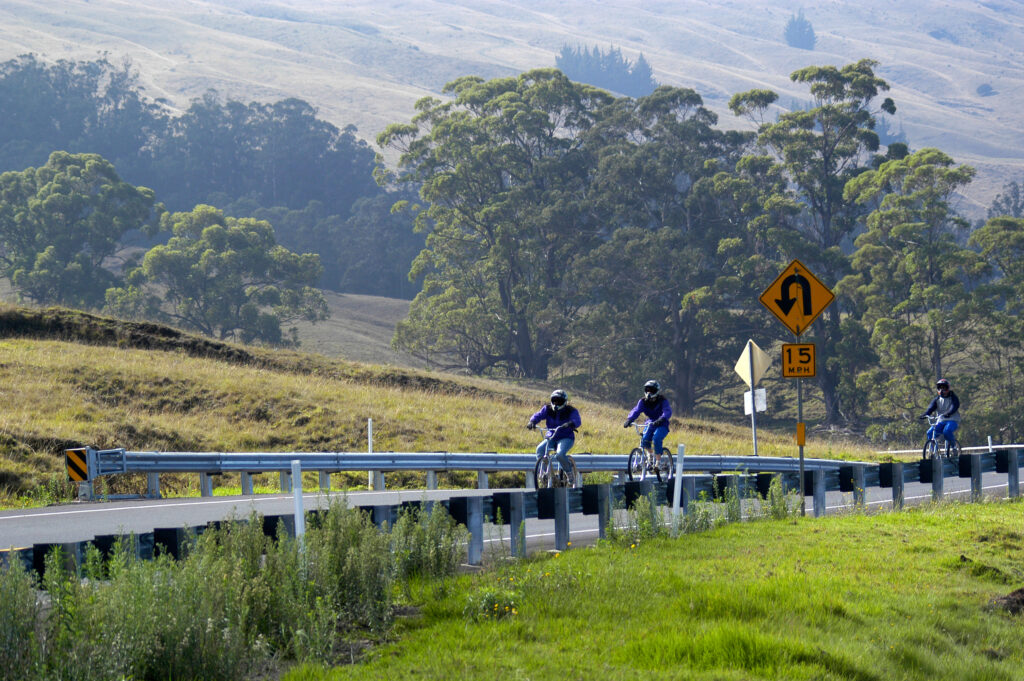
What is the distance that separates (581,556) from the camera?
9.27 m

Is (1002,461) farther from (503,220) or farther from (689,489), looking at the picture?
(503,220)

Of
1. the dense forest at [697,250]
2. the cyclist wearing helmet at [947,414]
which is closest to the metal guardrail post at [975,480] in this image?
the cyclist wearing helmet at [947,414]

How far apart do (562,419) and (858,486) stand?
3787 mm

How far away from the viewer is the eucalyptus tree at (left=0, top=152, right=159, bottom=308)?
66438 millimetres

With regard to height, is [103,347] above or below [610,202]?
below

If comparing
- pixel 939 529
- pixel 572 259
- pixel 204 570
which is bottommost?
pixel 939 529

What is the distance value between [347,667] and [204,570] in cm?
95

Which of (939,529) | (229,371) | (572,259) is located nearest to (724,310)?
(572,259)

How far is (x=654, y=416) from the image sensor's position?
51.6 ft

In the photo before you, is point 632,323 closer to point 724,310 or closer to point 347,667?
point 724,310

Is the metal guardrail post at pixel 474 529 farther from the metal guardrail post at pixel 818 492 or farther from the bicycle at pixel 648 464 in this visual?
the bicycle at pixel 648 464

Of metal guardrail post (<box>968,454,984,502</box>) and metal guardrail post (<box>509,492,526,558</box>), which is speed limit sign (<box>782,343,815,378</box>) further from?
metal guardrail post (<box>509,492,526,558</box>)

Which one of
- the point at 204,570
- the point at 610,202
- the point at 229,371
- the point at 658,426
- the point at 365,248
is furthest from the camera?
the point at 365,248

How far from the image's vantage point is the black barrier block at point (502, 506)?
960cm
